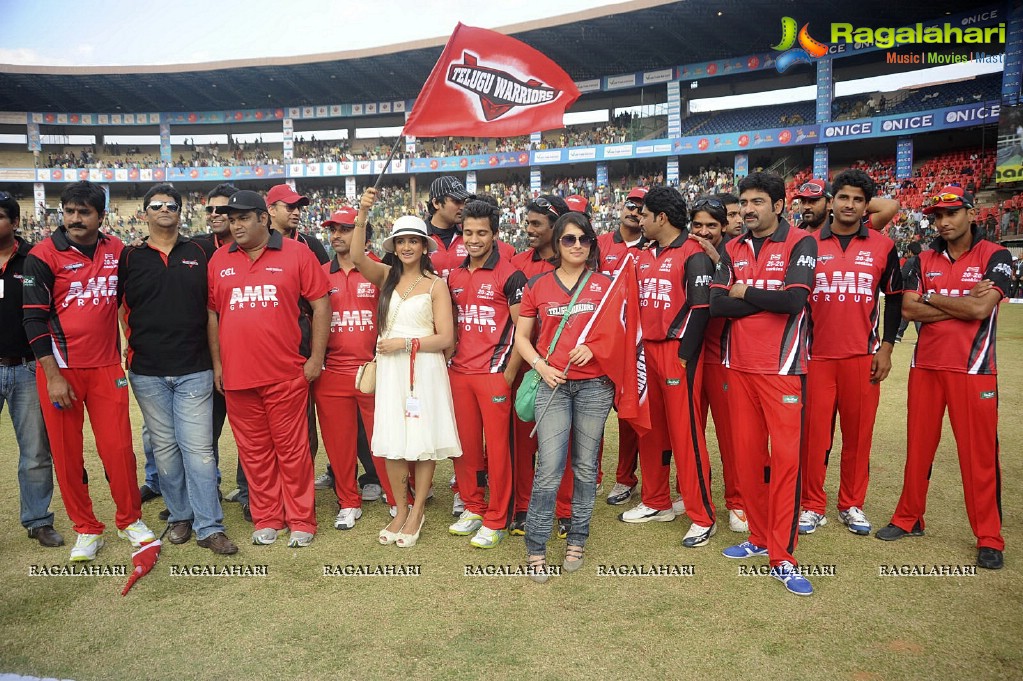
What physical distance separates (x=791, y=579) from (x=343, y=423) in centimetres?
305

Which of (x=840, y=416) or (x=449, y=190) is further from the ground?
(x=449, y=190)

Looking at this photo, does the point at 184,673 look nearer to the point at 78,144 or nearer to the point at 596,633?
the point at 596,633

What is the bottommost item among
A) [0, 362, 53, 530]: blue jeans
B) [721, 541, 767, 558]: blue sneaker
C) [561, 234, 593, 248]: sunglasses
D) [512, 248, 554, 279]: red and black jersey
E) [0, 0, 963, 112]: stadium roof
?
[721, 541, 767, 558]: blue sneaker

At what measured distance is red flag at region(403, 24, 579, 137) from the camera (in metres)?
4.84

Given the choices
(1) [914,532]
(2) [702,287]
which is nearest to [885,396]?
(1) [914,532]

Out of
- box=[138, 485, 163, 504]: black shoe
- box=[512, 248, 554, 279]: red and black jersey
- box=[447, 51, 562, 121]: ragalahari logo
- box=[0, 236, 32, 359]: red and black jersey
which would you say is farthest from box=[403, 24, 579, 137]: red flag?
box=[138, 485, 163, 504]: black shoe

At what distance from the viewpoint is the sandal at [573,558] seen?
3854 millimetres

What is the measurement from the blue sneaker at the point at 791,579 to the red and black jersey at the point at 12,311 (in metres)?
4.78

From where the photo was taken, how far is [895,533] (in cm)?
421

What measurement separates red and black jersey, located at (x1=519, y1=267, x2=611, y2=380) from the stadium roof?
2559 cm

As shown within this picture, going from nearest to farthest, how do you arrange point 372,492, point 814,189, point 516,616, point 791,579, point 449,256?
point 516,616 < point 791,579 < point 814,189 < point 449,256 < point 372,492

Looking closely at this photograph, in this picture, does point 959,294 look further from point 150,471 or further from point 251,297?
point 150,471

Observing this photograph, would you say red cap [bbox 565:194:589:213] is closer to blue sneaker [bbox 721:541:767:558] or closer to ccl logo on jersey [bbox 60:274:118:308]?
blue sneaker [bbox 721:541:767:558]

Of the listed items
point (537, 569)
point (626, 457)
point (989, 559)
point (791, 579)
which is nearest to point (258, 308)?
point (537, 569)
